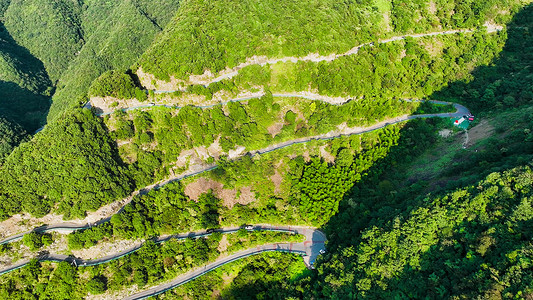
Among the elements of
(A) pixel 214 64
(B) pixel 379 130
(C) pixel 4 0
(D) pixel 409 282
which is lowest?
(D) pixel 409 282

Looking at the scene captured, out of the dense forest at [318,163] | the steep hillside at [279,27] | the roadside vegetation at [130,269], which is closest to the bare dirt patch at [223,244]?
the roadside vegetation at [130,269]

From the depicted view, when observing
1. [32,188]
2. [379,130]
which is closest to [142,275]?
[32,188]

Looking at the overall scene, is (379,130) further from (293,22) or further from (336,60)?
(293,22)

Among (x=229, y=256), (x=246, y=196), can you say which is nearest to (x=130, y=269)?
(x=229, y=256)

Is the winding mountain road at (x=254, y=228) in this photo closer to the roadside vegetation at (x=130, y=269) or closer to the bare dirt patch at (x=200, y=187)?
the roadside vegetation at (x=130, y=269)

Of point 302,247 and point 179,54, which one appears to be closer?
point 302,247

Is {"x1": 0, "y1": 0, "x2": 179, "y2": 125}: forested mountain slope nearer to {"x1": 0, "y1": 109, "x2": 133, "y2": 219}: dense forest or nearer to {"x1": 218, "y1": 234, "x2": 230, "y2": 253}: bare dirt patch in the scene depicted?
{"x1": 0, "y1": 109, "x2": 133, "y2": 219}: dense forest

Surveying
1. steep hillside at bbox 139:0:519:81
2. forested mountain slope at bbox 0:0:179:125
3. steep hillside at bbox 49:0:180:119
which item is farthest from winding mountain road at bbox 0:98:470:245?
forested mountain slope at bbox 0:0:179:125

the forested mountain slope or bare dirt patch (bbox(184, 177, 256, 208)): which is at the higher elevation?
the forested mountain slope

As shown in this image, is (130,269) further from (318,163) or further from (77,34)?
(77,34)

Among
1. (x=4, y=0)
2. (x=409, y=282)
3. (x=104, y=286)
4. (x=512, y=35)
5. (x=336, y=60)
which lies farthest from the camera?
(x=4, y=0)

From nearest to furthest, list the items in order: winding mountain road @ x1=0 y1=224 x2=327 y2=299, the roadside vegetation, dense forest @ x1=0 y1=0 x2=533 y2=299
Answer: dense forest @ x1=0 y1=0 x2=533 y2=299
the roadside vegetation
winding mountain road @ x1=0 y1=224 x2=327 y2=299
